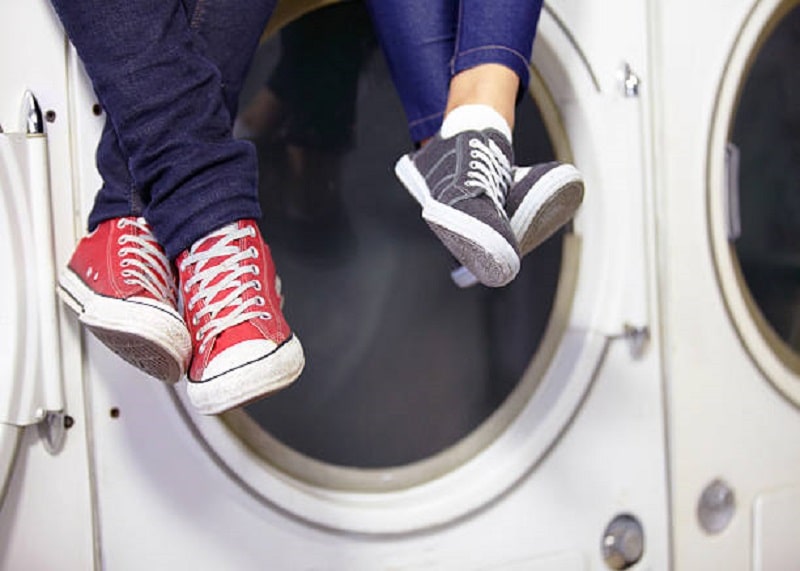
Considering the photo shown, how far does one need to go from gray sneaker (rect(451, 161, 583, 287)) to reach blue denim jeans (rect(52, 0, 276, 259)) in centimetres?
22

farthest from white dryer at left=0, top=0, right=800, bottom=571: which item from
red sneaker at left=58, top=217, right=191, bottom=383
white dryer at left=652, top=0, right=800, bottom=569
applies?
red sneaker at left=58, top=217, right=191, bottom=383

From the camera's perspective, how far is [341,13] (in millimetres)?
975

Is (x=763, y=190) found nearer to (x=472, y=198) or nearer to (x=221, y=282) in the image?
(x=472, y=198)

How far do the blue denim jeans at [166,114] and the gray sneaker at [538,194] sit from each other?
216 mm

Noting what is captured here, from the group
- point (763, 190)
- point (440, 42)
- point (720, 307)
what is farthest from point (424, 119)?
point (763, 190)

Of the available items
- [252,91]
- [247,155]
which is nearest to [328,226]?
[252,91]

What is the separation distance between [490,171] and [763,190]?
26.6 inches

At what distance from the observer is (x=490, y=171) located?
758 millimetres

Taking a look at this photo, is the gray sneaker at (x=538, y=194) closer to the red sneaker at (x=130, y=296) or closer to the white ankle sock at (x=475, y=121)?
the white ankle sock at (x=475, y=121)

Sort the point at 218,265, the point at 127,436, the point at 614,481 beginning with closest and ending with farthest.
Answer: the point at 218,265
the point at 127,436
the point at 614,481

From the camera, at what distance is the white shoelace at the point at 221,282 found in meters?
0.71

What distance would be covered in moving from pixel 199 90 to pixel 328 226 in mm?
311

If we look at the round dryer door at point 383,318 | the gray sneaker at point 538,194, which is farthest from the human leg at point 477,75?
the round dryer door at point 383,318

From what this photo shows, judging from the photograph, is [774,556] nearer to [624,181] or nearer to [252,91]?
[624,181]
